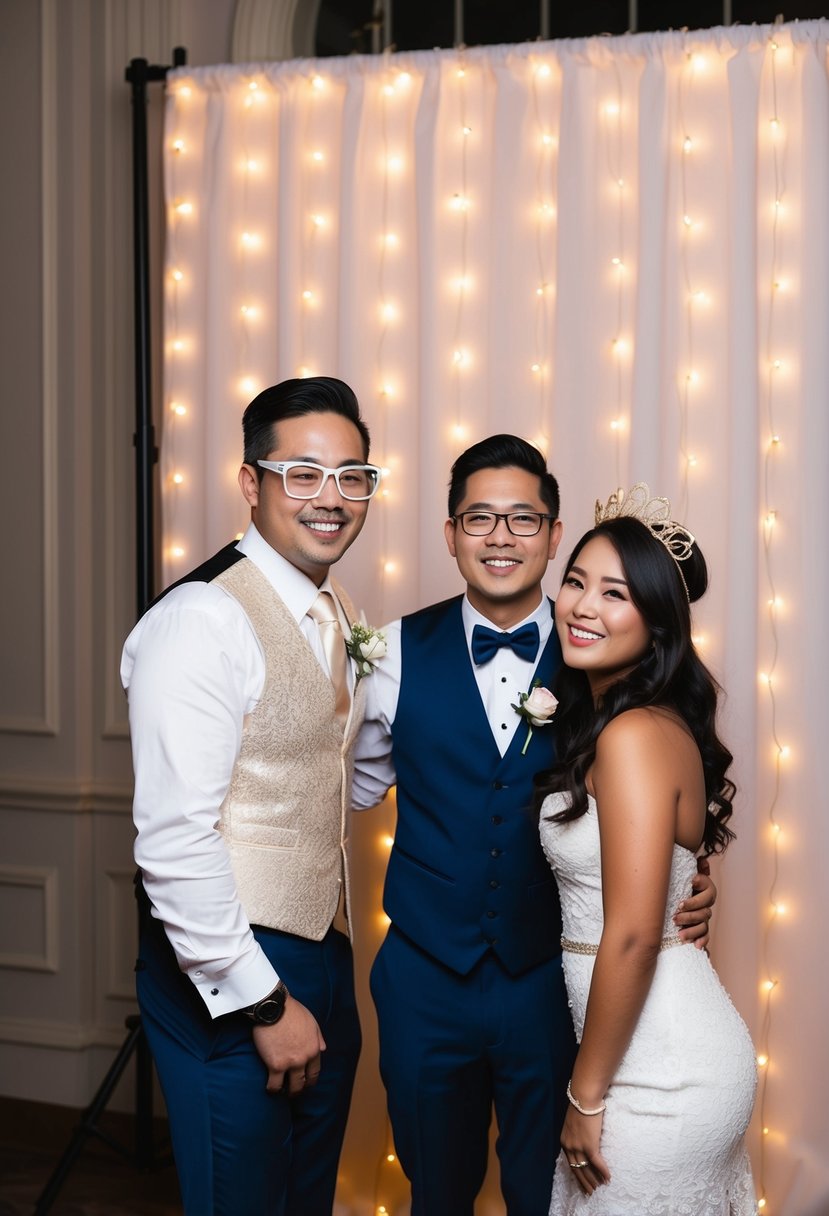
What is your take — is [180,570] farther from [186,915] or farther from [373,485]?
[186,915]

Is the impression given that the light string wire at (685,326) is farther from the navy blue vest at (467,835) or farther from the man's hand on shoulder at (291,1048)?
the man's hand on shoulder at (291,1048)

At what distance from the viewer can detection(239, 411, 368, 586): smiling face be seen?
201 centimetres

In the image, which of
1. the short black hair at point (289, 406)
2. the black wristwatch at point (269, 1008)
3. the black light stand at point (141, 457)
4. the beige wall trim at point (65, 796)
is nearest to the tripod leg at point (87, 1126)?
the black light stand at point (141, 457)

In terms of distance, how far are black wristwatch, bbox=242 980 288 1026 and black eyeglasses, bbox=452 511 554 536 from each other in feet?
2.92

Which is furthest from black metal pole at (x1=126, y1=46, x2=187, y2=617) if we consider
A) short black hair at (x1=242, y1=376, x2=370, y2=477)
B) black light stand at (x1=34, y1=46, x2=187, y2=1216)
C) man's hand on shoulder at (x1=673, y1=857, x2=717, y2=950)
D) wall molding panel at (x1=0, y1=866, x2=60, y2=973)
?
man's hand on shoulder at (x1=673, y1=857, x2=717, y2=950)

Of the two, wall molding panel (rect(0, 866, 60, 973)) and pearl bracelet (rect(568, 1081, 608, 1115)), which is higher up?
pearl bracelet (rect(568, 1081, 608, 1115))

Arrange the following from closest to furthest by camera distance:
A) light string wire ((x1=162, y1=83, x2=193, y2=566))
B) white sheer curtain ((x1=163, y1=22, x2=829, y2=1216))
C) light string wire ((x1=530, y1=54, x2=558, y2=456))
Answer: white sheer curtain ((x1=163, y1=22, x2=829, y2=1216))
light string wire ((x1=530, y1=54, x2=558, y2=456))
light string wire ((x1=162, y1=83, x2=193, y2=566))

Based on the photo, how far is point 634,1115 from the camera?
1.78m

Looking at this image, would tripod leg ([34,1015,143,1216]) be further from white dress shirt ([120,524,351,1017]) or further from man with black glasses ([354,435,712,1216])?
white dress shirt ([120,524,351,1017])

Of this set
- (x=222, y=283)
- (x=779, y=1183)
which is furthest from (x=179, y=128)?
(x=779, y=1183)

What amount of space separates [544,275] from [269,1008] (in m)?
1.96

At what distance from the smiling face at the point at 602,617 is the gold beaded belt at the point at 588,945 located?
1.45ft

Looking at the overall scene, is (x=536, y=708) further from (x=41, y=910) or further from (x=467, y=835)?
(x=41, y=910)

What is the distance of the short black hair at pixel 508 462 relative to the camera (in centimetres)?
228
